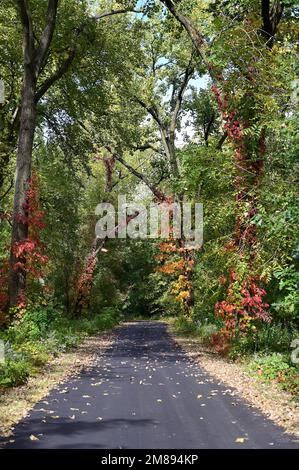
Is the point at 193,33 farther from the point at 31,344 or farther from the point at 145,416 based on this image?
the point at 145,416

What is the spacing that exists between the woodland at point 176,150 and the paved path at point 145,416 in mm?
1393

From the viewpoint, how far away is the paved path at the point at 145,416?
19.0ft

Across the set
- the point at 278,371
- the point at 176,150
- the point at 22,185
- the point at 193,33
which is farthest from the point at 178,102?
the point at 278,371

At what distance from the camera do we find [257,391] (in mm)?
8961

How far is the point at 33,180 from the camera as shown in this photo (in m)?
16.2

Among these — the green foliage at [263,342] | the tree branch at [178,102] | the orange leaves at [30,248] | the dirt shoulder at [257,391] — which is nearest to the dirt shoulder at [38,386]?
the orange leaves at [30,248]

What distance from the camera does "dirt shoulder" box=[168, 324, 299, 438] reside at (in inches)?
274

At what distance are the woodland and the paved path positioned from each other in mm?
1393
